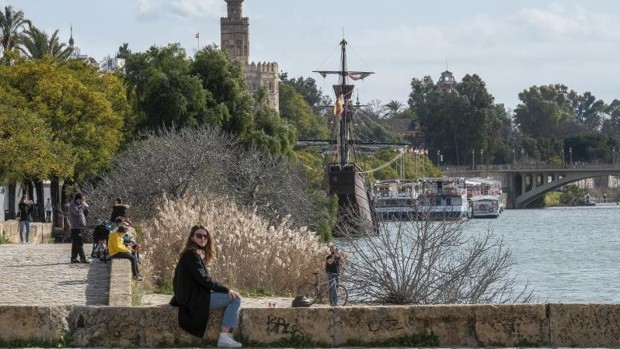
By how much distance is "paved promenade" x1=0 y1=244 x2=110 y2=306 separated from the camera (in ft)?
76.6

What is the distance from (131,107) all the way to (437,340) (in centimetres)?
5663

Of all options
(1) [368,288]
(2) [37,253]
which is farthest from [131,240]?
(2) [37,253]

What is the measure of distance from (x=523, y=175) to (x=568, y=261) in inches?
4798

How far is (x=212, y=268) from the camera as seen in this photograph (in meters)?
30.3

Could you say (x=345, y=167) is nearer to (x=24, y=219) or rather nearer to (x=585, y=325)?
(x=24, y=219)

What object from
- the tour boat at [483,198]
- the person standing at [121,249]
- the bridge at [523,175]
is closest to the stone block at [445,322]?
the person standing at [121,249]

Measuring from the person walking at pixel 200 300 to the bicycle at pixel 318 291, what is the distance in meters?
8.48

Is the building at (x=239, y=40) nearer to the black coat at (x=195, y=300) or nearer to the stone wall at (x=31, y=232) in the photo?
the stone wall at (x=31, y=232)

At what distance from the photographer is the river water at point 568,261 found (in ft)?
158

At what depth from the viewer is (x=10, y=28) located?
259 feet

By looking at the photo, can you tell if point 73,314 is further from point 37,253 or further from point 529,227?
point 529,227

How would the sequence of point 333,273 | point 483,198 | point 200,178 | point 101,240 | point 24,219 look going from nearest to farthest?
point 333,273
point 101,240
point 24,219
point 200,178
point 483,198

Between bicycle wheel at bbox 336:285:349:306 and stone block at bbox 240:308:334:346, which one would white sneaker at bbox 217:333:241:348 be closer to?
stone block at bbox 240:308:334:346

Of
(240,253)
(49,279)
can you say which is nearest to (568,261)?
(240,253)
